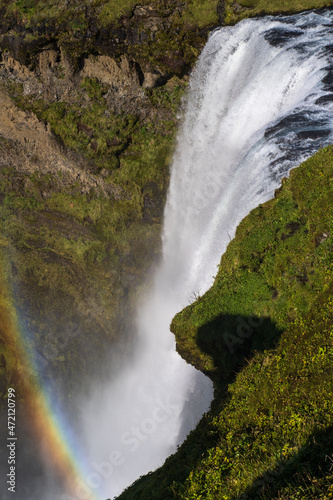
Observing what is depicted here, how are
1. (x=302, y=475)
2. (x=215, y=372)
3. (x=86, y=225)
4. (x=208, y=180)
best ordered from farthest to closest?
1. (x=86, y=225)
2. (x=208, y=180)
3. (x=215, y=372)
4. (x=302, y=475)

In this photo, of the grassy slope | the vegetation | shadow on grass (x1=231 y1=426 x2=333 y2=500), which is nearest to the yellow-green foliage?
the vegetation

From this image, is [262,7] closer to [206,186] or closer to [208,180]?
[208,180]

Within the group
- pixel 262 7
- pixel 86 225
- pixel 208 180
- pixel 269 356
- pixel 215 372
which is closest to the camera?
pixel 269 356

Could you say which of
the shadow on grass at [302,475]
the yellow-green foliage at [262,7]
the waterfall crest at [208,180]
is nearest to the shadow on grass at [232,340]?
the shadow on grass at [302,475]

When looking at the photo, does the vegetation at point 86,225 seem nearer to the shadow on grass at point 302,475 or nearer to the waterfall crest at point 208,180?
the waterfall crest at point 208,180

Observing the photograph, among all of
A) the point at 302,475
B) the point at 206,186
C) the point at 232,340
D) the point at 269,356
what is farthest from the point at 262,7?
the point at 302,475
